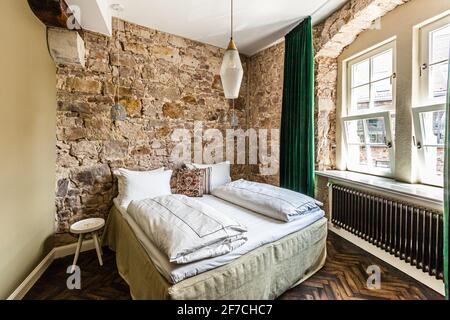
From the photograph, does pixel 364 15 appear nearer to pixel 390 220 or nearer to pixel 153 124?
pixel 390 220

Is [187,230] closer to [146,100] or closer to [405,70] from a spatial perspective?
[146,100]

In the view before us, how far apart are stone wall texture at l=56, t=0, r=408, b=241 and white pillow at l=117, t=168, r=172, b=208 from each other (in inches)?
10.8

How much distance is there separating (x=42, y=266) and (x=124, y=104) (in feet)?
5.97

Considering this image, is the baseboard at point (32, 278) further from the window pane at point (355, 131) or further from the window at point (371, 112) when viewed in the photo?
the window pane at point (355, 131)

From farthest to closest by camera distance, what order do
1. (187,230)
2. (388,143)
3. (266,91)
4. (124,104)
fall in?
(266,91) < (124,104) < (388,143) < (187,230)

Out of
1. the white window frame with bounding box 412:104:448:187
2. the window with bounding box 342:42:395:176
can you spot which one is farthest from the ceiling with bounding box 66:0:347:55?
the white window frame with bounding box 412:104:448:187

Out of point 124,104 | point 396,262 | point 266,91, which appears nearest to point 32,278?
point 124,104

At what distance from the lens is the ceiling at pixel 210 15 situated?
88.7 inches

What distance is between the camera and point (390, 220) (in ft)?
6.54

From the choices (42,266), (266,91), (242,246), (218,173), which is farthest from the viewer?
(266,91)

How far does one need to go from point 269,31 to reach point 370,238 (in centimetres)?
273

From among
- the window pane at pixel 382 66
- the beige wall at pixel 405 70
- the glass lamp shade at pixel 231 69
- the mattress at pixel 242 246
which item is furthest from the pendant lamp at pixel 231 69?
the window pane at pixel 382 66

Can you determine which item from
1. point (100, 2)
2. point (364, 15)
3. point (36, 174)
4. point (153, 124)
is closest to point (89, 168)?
point (36, 174)

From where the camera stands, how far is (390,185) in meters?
2.04
